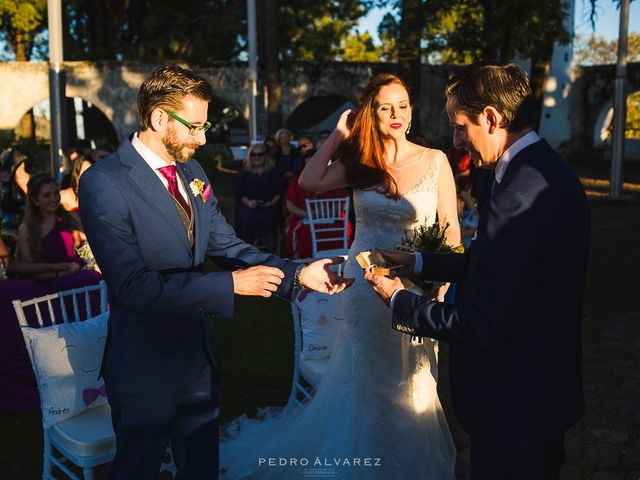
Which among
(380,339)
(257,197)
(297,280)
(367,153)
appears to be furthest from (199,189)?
(257,197)

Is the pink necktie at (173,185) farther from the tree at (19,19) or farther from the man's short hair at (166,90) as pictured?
the tree at (19,19)

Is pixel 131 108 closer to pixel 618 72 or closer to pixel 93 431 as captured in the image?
pixel 618 72

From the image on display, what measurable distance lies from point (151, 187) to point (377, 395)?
6.63ft

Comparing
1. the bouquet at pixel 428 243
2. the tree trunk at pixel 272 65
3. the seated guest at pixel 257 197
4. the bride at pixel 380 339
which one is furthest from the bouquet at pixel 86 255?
the tree trunk at pixel 272 65

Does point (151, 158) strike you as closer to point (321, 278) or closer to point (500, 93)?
point (321, 278)

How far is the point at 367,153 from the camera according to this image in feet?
13.5

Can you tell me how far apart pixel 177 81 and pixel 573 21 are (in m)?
34.7

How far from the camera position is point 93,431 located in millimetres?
3648

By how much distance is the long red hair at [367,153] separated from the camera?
4059mm

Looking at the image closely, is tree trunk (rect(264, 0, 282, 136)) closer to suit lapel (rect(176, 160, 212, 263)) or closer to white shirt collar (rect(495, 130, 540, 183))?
suit lapel (rect(176, 160, 212, 263))

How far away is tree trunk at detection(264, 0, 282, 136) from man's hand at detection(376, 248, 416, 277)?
19757mm

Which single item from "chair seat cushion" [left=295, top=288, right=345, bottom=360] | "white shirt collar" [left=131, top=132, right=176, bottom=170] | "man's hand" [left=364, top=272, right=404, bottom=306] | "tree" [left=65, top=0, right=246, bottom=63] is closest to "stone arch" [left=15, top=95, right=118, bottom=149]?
"tree" [left=65, top=0, right=246, bottom=63]

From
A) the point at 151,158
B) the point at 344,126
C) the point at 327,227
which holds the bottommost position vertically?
the point at 327,227

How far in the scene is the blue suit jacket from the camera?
103 inches
